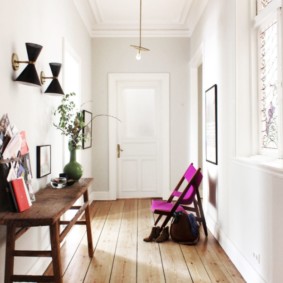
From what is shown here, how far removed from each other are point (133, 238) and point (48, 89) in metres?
1.88

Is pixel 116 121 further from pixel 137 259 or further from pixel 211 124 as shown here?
pixel 137 259

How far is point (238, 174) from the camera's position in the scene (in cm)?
269

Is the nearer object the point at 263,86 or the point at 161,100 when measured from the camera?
the point at 263,86

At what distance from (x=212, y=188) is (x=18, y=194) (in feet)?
8.03

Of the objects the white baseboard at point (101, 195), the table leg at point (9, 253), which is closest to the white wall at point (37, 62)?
the table leg at point (9, 253)

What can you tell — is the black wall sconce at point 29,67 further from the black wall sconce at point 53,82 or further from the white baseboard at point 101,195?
the white baseboard at point 101,195

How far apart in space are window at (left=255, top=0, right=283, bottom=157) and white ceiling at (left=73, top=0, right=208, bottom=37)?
1661 mm

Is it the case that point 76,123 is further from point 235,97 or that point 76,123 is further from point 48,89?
point 235,97

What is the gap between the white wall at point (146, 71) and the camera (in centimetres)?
534

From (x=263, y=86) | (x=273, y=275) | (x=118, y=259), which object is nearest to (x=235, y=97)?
(x=263, y=86)

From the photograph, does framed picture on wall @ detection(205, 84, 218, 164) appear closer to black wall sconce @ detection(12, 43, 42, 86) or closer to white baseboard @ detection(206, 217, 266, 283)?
white baseboard @ detection(206, 217, 266, 283)

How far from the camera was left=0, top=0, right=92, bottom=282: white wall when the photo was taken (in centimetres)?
197

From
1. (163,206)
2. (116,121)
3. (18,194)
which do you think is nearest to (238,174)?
(163,206)

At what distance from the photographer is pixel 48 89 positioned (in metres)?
2.63
